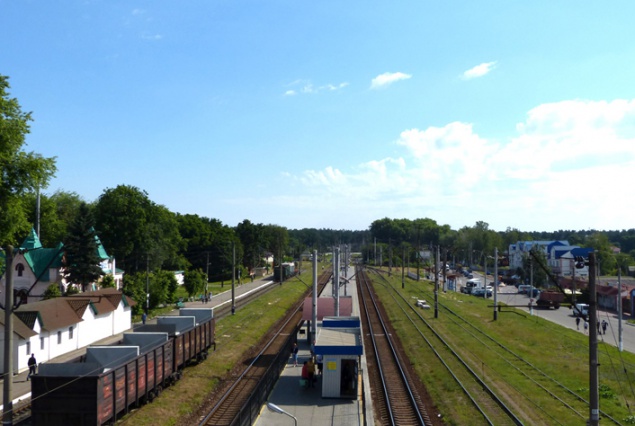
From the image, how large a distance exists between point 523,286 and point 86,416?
3387 inches

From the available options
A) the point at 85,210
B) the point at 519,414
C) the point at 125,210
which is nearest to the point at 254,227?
the point at 125,210

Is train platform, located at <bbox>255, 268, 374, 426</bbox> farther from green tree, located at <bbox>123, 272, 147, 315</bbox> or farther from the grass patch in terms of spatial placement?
green tree, located at <bbox>123, 272, 147, 315</bbox>

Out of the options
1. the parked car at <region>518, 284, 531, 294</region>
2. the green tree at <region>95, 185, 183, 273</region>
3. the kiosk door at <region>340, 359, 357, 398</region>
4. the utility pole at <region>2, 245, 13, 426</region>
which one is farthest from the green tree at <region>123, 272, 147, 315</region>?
the parked car at <region>518, 284, 531, 294</region>

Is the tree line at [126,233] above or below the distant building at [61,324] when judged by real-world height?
above

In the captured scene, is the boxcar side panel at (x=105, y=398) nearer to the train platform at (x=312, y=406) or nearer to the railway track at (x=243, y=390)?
the railway track at (x=243, y=390)

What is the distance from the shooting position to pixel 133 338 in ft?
95.2

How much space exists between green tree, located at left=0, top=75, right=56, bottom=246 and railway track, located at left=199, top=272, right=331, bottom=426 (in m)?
15.5

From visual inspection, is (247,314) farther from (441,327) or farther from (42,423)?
(42,423)

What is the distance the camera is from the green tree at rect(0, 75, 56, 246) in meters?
30.2

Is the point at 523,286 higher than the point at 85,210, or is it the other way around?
the point at 85,210

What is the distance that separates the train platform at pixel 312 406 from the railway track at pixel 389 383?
63 cm

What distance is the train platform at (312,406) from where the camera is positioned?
73.2 ft

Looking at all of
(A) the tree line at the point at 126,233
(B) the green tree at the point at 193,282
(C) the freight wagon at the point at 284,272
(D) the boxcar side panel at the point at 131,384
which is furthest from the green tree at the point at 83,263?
(C) the freight wagon at the point at 284,272

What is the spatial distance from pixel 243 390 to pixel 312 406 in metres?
4.75
